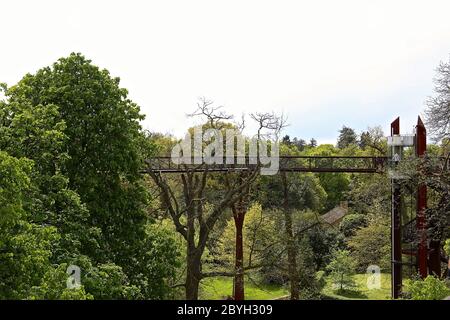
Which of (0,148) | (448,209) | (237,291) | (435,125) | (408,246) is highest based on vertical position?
(435,125)

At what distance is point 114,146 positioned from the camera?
1412 cm

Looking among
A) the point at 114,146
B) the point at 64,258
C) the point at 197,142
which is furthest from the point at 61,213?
the point at 197,142

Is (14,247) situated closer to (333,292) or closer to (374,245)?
(374,245)

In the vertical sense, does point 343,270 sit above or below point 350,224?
below

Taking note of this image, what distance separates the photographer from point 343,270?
2836cm

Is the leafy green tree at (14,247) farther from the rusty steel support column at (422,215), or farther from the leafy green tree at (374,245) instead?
the leafy green tree at (374,245)

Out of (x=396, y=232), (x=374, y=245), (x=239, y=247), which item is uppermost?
(x=396, y=232)

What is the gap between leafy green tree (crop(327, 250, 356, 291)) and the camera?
28.2m

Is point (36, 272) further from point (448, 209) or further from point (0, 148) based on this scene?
point (448, 209)

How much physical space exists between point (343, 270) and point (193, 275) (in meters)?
12.6

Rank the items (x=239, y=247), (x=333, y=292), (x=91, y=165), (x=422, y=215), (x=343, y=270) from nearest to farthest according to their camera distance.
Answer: (x=91, y=165)
(x=422, y=215)
(x=239, y=247)
(x=343, y=270)
(x=333, y=292)

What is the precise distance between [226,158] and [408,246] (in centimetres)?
653

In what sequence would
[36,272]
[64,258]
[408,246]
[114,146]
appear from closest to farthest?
1. [36,272]
2. [64,258]
3. [114,146]
4. [408,246]

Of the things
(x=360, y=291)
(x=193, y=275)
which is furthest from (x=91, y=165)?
(x=360, y=291)
